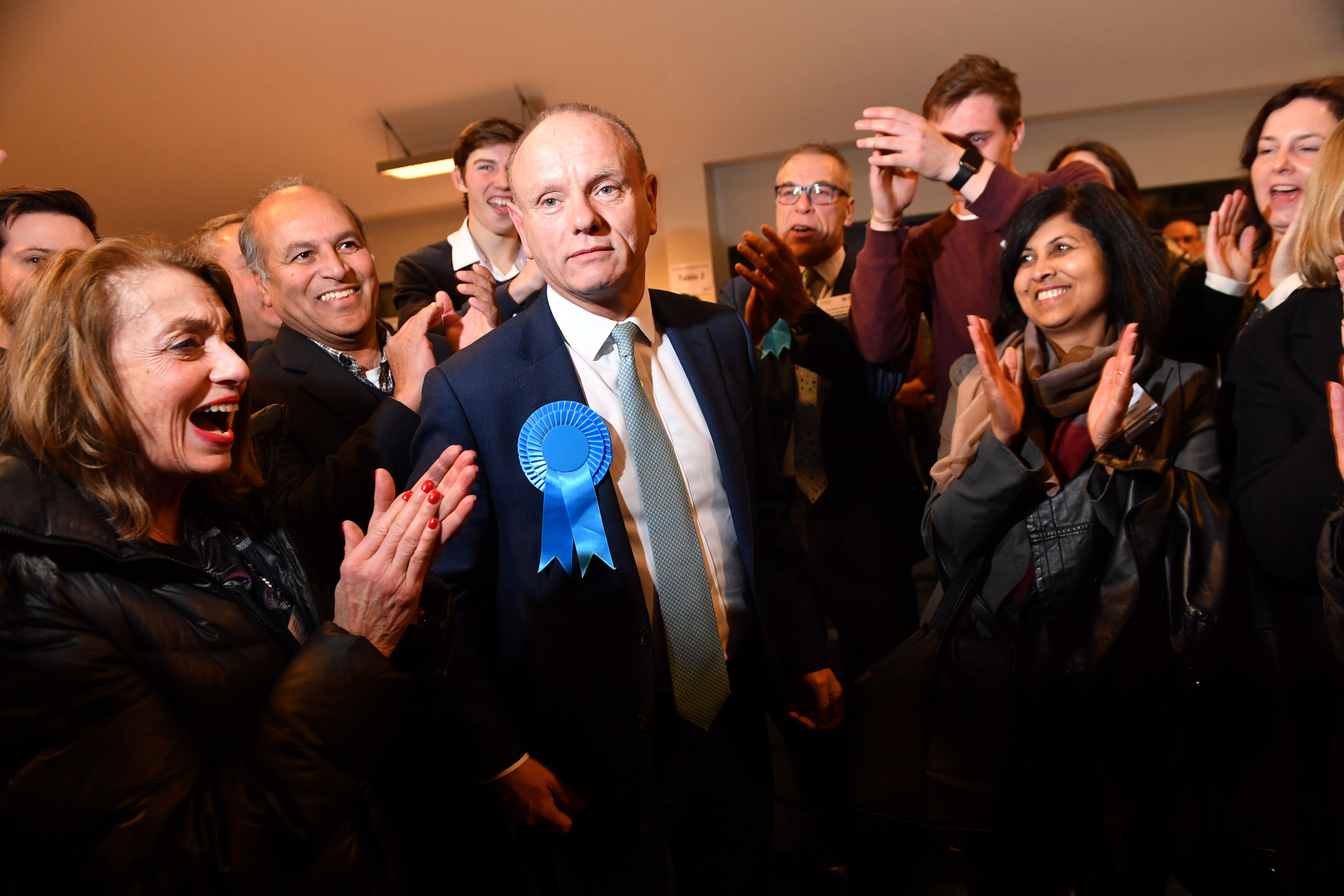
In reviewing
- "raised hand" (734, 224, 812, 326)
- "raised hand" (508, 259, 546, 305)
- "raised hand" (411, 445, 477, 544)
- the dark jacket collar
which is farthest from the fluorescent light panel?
the dark jacket collar

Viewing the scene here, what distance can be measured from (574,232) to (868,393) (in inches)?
49.4

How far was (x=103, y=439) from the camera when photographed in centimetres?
101

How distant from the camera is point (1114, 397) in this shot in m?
1.58

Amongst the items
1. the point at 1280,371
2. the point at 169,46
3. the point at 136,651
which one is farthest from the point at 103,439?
the point at 169,46

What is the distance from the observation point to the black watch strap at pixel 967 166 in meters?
2.01

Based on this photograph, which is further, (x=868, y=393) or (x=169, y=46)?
(x=169, y=46)

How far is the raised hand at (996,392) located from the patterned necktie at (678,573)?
0.69 m

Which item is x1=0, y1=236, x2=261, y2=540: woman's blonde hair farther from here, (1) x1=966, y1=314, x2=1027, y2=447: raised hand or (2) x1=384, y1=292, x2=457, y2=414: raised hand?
(1) x1=966, y1=314, x2=1027, y2=447: raised hand

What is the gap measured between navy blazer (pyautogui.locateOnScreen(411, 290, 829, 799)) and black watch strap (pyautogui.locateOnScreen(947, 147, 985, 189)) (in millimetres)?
1204

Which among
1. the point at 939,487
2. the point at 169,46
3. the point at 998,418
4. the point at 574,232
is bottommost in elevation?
the point at 939,487

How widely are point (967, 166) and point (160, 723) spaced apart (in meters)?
1.98

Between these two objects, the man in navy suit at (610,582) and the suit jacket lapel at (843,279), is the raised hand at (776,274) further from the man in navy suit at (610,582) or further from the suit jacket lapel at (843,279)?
the man in navy suit at (610,582)

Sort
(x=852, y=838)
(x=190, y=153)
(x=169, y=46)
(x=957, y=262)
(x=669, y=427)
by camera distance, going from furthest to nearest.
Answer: (x=190, y=153), (x=169, y=46), (x=957, y=262), (x=852, y=838), (x=669, y=427)

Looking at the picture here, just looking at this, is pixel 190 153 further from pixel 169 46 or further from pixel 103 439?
pixel 103 439
